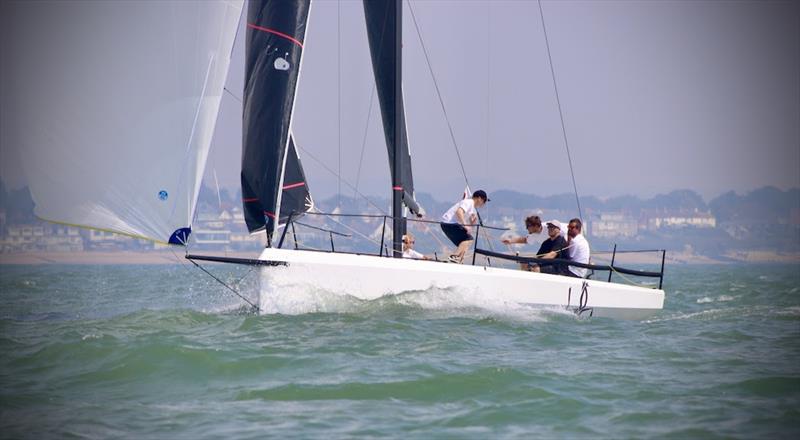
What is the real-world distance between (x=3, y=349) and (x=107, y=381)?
323cm

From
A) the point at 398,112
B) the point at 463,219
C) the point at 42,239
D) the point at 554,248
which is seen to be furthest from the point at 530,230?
the point at 42,239

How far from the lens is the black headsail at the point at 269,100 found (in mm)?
15422

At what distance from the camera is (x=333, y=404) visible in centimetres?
916

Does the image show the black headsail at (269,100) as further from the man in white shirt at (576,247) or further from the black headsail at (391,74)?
the man in white shirt at (576,247)

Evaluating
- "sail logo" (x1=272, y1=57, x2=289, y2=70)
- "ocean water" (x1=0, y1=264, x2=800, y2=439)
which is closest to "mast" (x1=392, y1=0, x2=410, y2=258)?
"sail logo" (x1=272, y1=57, x2=289, y2=70)

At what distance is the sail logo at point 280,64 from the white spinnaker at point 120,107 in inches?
45.3

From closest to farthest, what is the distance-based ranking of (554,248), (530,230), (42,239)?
(530,230) → (554,248) → (42,239)

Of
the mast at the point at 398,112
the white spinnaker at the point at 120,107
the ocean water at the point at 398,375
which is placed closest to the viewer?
the ocean water at the point at 398,375

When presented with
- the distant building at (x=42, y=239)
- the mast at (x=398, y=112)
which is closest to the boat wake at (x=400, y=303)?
the mast at (x=398, y=112)

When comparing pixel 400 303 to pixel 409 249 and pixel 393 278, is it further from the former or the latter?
pixel 409 249

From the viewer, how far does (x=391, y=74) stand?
17.1 metres

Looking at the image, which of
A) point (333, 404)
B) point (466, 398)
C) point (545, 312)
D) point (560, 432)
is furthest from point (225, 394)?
point (545, 312)

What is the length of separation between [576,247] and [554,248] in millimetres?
405

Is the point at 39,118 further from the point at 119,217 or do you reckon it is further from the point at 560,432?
the point at 560,432
